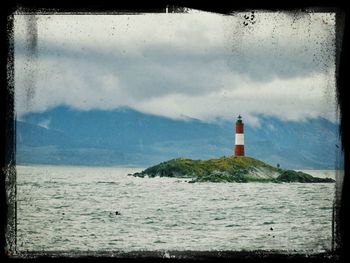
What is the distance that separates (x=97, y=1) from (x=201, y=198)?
2894 millimetres

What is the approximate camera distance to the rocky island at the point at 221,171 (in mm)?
5629

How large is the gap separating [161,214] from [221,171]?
2183mm

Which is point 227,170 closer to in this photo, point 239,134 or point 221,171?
point 221,171

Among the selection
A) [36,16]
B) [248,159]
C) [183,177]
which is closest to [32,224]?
[36,16]

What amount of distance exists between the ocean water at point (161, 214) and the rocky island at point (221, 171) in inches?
5.0

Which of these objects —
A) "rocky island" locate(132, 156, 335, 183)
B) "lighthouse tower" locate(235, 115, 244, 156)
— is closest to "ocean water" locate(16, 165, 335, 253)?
"rocky island" locate(132, 156, 335, 183)

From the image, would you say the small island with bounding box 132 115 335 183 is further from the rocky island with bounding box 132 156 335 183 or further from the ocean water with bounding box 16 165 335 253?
the ocean water with bounding box 16 165 335 253

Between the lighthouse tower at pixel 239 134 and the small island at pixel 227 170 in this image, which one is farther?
the small island at pixel 227 170

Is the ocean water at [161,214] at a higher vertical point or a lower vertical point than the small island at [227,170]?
lower

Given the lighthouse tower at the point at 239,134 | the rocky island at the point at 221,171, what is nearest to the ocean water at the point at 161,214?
the rocky island at the point at 221,171

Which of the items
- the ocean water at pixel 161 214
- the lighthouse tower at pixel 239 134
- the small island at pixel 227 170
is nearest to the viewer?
the ocean water at pixel 161 214

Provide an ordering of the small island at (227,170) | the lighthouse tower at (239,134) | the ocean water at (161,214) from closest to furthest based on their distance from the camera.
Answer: the ocean water at (161,214), the lighthouse tower at (239,134), the small island at (227,170)

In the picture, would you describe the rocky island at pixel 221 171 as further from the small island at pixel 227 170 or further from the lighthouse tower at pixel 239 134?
Result: the lighthouse tower at pixel 239 134

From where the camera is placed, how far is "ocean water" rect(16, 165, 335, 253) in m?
3.12
